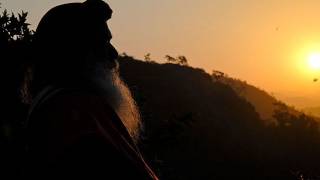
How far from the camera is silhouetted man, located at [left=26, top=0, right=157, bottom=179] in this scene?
209 centimetres

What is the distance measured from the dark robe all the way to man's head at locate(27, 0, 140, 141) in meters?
0.17

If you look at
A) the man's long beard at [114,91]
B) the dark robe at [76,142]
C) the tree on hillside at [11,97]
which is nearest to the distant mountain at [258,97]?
the tree on hillside at [11,97]

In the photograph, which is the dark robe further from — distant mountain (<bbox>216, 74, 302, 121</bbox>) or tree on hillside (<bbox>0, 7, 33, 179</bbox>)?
distant mountain (<bbox>216, 74, 302, 121</bbox>)

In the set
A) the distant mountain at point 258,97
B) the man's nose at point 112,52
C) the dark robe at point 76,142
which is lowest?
the dark robe at point 76,142

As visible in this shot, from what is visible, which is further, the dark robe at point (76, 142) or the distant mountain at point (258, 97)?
the distant mountain at point (258, 97)

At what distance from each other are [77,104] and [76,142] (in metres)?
0.16

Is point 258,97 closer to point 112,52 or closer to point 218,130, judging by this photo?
point 218,130

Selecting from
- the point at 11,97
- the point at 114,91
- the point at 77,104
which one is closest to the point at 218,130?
the point at 11,97

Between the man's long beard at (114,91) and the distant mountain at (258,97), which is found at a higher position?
the distant mountain at (258,97)

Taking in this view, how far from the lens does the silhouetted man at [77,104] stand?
2.09m

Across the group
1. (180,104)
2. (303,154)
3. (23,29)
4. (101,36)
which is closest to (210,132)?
(180,104)

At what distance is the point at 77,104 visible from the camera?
7.06ft

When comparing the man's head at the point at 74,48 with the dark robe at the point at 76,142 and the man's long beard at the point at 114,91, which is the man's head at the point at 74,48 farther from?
the dark robe at the point at 76,142

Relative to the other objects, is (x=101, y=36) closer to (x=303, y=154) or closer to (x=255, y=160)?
(x=255, y=160)
